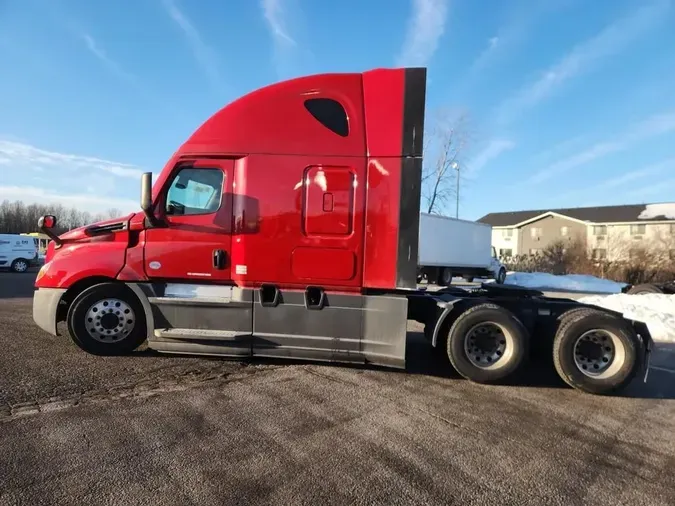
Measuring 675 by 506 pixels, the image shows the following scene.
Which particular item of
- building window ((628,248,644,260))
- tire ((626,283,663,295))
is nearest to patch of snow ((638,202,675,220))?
building window ((628,248,644,260))

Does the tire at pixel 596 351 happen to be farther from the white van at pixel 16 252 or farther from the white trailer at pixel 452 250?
the white van at pixel 16 252

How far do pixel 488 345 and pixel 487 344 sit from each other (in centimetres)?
2

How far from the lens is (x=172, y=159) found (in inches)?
244

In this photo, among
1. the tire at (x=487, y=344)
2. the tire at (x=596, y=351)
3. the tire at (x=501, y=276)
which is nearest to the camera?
the tire at (x=596, y=351)

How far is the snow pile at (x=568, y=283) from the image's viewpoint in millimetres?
24719

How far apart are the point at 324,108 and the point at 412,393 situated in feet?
12.1

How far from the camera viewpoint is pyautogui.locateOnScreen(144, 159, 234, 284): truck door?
19.7ft

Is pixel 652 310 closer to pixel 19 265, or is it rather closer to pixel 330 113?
pixel 330 113

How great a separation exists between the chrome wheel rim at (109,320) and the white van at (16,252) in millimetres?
25010

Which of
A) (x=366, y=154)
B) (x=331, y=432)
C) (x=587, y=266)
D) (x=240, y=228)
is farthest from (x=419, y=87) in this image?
(x=587, y=266)

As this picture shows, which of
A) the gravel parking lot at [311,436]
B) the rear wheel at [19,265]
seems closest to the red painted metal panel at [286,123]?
the gravel parking lot at [311,436]

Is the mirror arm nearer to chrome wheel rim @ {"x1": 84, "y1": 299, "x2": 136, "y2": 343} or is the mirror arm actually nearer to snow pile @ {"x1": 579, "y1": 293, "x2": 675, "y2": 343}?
chrome wheel rim @ {"x1": 84, "y1": 299, "x2": 136, "y2": 343}

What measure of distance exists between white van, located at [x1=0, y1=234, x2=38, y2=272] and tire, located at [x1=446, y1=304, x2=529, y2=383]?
93.4ft

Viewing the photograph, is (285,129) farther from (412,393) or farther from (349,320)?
(412,393)
